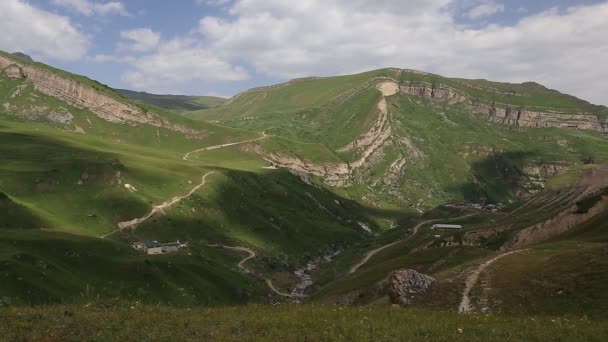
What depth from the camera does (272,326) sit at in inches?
873

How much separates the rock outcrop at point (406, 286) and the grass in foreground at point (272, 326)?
674 inches

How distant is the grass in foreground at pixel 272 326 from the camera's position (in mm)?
20234

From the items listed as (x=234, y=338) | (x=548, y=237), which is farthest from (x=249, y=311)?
(x=548, y=237)

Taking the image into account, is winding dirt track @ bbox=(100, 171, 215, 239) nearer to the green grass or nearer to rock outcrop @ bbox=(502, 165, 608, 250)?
the green grass

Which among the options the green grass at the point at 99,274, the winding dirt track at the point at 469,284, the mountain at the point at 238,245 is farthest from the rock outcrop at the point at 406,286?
the green grass at the point at 99,274

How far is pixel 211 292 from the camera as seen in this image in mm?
86812

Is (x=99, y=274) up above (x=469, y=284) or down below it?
below

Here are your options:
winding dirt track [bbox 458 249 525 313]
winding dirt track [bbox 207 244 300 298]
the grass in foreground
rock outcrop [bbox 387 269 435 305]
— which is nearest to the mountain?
rock outcrop [bbox 387 269 435 305]

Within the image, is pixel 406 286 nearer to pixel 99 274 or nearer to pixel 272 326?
pixel 272 326

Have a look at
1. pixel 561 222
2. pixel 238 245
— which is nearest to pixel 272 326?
pixel 561 222

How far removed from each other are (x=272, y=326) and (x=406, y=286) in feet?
78.2

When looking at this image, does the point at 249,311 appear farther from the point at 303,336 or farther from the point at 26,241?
the point at 26,241

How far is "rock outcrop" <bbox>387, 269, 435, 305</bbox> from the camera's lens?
1668 inches

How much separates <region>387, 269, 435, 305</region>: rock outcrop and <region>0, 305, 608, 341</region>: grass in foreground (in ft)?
56.1
